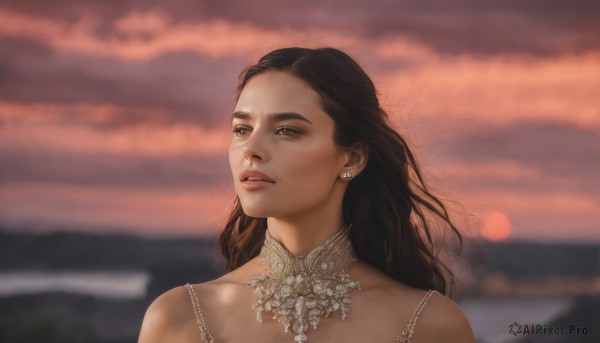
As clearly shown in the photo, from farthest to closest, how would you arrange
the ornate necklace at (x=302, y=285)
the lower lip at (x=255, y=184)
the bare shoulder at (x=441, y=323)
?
1. the bare shoulder at (x=441, y=323)
2. the ornate necklace at (x=302, y=285)
3. the lower lip at (x=255, y=184)

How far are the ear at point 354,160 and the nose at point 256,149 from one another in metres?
0.41

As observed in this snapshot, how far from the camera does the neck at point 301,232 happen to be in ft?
15.3

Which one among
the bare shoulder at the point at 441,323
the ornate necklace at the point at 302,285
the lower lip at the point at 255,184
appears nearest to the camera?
the lower lip at the point at 255,184

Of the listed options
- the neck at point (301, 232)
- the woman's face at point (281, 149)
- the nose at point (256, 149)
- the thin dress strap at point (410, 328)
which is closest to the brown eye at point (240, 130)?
→ the woman's face at point (281, 149)

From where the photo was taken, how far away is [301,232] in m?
4.66

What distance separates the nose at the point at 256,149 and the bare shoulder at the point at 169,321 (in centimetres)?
71

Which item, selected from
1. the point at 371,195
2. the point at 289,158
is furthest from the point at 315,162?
the point at 371,195

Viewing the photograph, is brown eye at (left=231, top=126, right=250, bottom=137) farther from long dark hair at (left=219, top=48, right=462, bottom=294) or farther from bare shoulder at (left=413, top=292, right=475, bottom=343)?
bare shoulder at (left=413, top=292, right=475, bottom=343)

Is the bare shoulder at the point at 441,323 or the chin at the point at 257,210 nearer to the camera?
the chin at the point at 257,210

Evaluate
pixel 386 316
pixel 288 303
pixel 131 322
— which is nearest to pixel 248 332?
pixel 288 303

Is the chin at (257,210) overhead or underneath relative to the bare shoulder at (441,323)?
overhead

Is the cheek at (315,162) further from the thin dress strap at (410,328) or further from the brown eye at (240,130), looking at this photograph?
the thin dress strap at (410,328)

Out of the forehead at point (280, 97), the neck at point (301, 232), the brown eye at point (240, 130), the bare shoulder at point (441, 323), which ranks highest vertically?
the forehead at point (280, 97)

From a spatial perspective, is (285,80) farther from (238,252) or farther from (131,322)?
(131,322)
